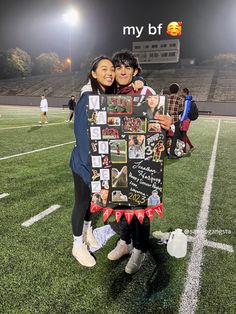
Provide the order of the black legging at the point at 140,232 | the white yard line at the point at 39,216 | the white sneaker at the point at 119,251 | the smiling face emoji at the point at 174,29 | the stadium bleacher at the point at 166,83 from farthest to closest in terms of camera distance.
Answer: the smiling face emoji at the point at 174,29, the stadium bleacher at the point at 166,83, the white yard line at the point at 39,216, the white sneaker at the point at 119,251, the black legging at the point at 140,232

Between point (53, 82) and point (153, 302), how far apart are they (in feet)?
205

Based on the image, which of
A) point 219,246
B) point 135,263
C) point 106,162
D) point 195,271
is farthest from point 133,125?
point 219,246

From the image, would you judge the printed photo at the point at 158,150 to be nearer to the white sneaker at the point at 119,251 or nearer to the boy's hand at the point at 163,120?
the boy's hand at the point at 163,120

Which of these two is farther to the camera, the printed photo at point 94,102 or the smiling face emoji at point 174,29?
the smiling face emoji at point 174,29

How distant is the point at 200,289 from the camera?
2795 millimetres

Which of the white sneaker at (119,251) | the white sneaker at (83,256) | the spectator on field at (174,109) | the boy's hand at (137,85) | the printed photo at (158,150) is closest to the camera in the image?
the printed photo at (158,150)

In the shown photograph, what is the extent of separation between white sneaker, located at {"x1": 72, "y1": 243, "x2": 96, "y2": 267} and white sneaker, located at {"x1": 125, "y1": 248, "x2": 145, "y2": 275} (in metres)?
0.39

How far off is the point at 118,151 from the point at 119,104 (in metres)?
0.41

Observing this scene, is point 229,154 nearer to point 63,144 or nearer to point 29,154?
point 63,144

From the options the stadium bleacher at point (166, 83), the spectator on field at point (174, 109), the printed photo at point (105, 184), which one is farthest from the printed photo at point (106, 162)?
the stadium bleacher at point (166, 83)

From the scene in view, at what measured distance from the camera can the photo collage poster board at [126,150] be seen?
2430mm

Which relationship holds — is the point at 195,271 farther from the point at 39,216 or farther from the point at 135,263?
the point at 39,216

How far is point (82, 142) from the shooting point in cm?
274

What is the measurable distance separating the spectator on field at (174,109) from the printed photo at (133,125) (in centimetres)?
610
